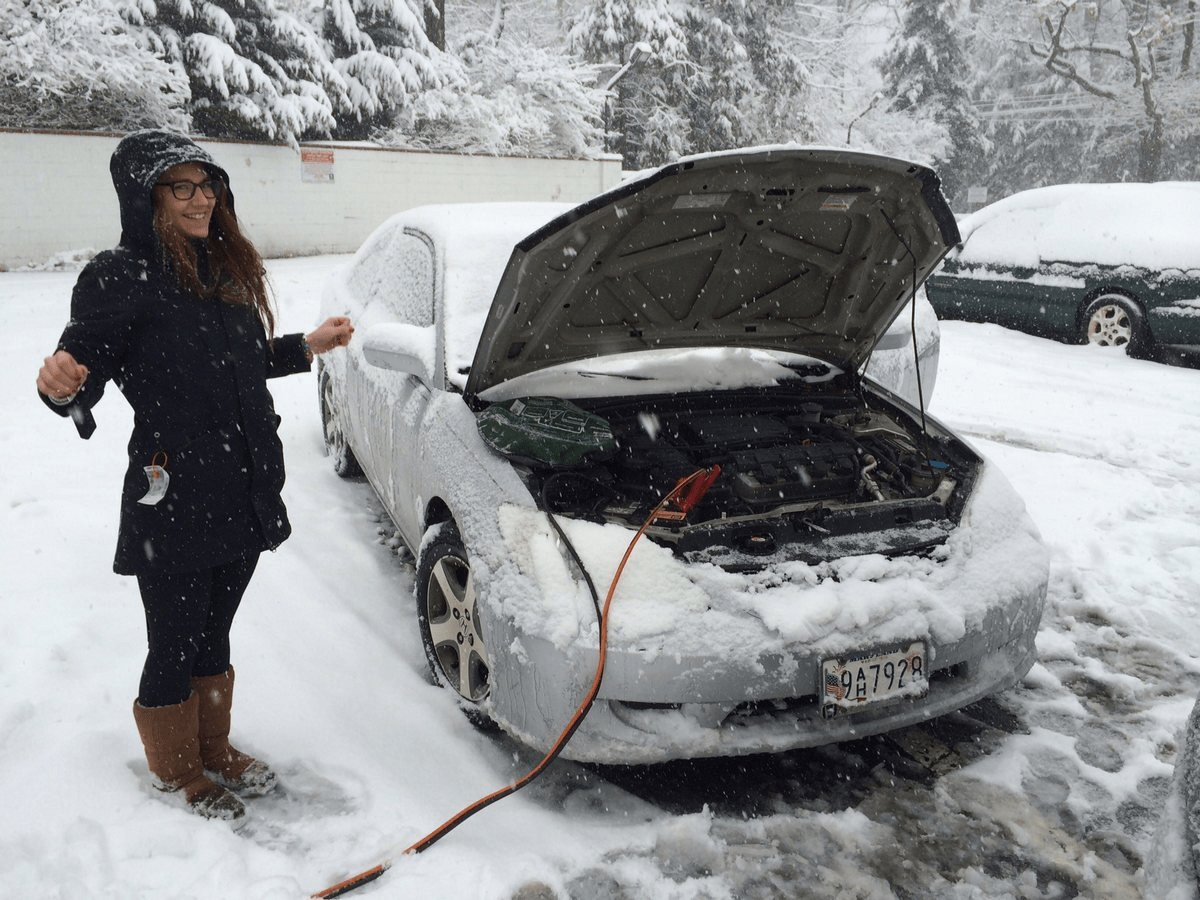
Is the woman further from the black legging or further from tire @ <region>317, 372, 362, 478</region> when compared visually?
tire @ <region>317, 372, 362, 478</region>

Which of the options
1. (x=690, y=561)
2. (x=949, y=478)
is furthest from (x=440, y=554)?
(x=949, y=478)

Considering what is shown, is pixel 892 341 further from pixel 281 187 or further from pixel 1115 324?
pixel 281 187

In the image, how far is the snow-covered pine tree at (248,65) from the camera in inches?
560

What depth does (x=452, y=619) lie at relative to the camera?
2715 millimetres

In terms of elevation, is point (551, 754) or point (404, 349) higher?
point (404, 349)

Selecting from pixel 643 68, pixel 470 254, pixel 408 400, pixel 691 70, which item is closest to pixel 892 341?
pixel 470 254

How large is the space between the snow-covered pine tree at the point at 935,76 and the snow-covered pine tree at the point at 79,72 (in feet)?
82.7

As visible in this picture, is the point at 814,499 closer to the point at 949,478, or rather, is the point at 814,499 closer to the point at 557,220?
the point at 949,478

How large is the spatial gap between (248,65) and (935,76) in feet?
81.8

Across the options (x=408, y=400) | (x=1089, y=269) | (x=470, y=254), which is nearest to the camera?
(x=408, y=400)

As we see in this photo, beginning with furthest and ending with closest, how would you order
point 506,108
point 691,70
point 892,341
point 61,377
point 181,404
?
1. point 691,70
2. point 506,108
3. point 892,341
4. point 181,404
5. point 61,377

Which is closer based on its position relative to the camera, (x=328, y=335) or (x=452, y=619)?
(x=328, y=335)

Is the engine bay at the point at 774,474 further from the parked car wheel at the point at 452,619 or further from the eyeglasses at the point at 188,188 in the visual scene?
the eyeglasses at the point at 188,188

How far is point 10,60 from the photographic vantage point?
12.4 meters
